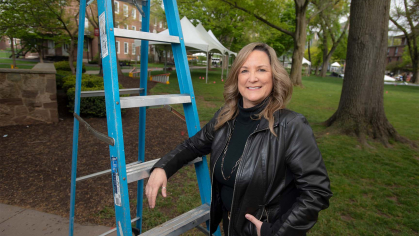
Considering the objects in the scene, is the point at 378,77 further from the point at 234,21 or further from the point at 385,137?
the point at 234,21

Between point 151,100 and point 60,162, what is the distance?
3264mm

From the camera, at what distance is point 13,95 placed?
16.8ft

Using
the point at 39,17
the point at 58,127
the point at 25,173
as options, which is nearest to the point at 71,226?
the point at 25,173

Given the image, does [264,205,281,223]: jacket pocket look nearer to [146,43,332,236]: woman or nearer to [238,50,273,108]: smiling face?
[146,43,332,236]: woman

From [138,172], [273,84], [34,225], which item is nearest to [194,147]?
[138,172]

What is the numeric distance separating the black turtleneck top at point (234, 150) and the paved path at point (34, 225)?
164 centimetres

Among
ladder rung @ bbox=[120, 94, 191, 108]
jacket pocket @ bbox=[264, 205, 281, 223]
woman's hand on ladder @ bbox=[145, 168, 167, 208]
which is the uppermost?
ladder rung @ bbox=[120, 94, 191, 108]

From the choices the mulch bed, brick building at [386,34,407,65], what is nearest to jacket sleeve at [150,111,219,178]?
the mulch bed

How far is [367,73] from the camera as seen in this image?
5.46 metres

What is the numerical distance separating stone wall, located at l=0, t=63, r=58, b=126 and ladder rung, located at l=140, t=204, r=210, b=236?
198 inches

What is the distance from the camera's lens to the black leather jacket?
1218 millimetres

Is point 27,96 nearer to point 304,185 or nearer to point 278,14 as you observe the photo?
point 304,185

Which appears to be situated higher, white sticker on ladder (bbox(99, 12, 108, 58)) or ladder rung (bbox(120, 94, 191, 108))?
white sticker on ladder (bbox(99, 12, 108, 58))

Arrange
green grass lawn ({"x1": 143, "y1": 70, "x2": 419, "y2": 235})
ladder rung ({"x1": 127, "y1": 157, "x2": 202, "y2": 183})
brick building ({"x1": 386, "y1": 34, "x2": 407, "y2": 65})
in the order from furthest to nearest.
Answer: brick building ({"x1": 386, "y1": 34, "x2": 407, "y2": 65}) → green grass lawn ({"x1": 143, "y1": 70, "x2": 419, "y2": 235}) → ladder rung ({"x1": 127, "y1": 157, "x2": 202, "y2": 183})
